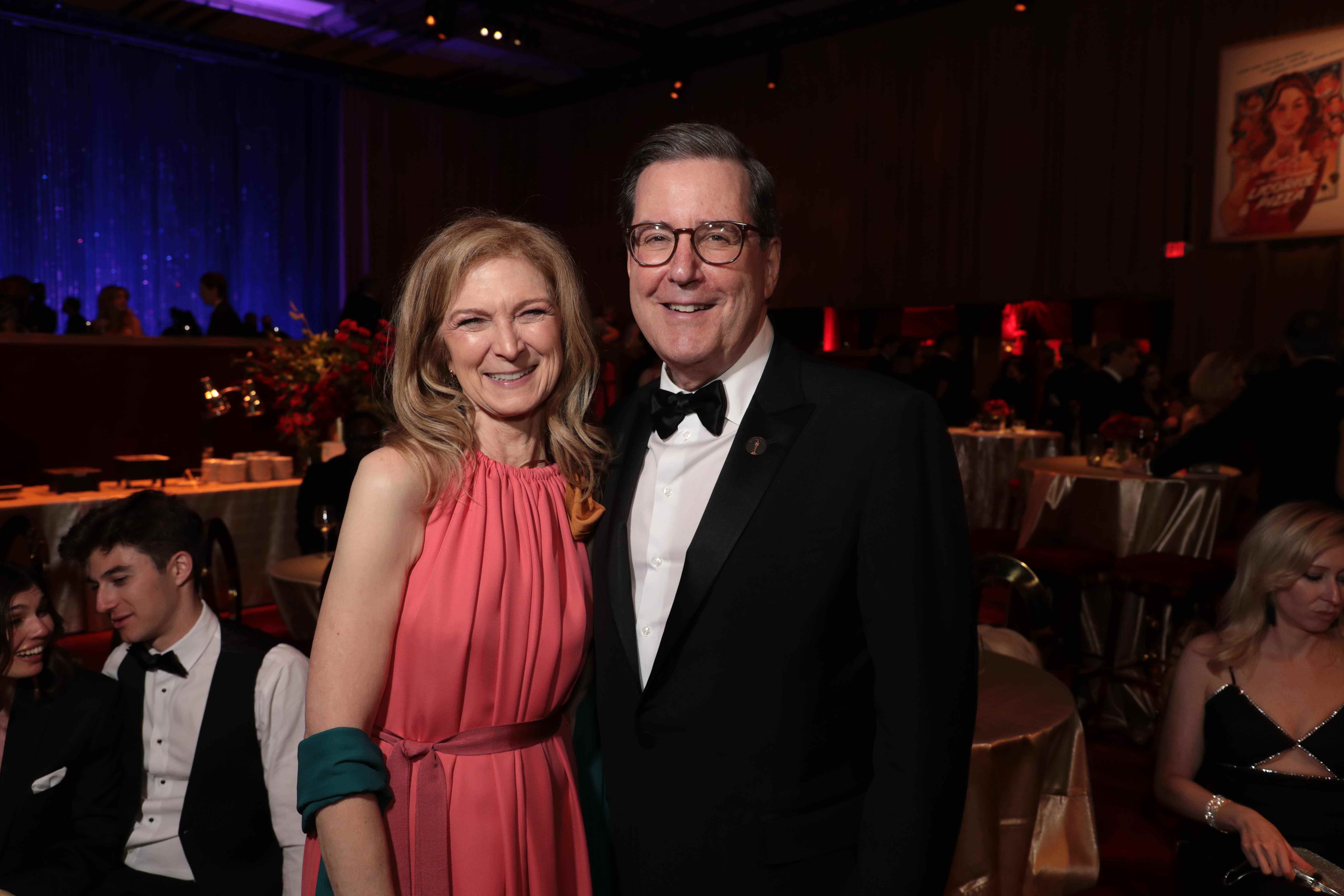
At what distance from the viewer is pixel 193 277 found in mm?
12602

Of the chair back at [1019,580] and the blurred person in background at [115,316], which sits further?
the blurred person in background at [115,316]

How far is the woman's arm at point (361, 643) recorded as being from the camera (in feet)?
4.02

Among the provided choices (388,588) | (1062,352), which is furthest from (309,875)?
(1062,352)

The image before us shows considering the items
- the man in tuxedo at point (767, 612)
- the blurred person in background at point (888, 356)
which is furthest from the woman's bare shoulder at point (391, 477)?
the blurred person in background at point (888, 356)

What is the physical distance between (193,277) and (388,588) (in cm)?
1294

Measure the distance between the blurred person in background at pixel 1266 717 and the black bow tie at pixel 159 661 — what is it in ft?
7.28

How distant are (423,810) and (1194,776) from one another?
180 centimetres

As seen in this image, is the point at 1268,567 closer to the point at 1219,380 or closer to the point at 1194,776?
the point at 1194,776

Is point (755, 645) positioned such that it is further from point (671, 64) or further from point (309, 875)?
point (671, 64)

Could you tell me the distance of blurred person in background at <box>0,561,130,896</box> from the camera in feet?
6.49

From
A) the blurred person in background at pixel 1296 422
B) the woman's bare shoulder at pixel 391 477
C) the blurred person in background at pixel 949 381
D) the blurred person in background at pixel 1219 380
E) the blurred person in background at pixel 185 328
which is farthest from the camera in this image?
the blurred person in background at pixel 949 381

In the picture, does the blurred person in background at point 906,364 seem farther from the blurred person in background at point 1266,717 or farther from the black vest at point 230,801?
the black vest at point 230,801

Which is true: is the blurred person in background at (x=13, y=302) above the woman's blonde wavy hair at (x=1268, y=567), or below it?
above

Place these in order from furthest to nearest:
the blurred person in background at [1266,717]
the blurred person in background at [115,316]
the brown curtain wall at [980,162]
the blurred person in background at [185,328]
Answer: the brown curtain wall at [980,162]
the blurred person in background at [115,316]
the blurred person in background at [185,328]
the blurred person in background at [1266,717]
